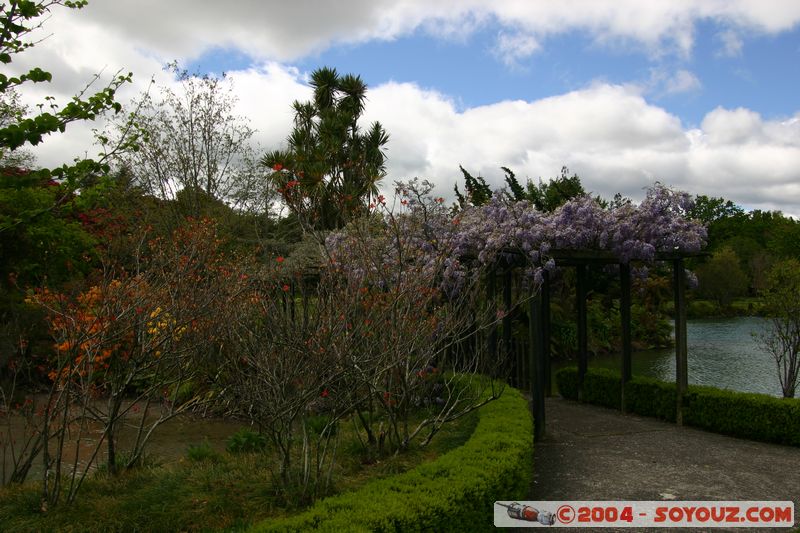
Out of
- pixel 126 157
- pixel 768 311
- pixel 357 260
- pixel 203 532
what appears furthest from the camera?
pixel 126 157

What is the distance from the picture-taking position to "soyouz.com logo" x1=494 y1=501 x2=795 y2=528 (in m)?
5.37

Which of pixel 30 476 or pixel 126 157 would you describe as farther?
pixel 126 157

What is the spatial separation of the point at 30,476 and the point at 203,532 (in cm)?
459

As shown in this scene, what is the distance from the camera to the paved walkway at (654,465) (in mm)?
6234

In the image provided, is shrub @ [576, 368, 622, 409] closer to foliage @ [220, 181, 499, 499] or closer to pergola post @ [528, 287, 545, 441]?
pergola post @ [528, 287, 545, 441]

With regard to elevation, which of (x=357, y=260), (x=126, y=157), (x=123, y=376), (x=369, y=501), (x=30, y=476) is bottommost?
(x=30, y=476)

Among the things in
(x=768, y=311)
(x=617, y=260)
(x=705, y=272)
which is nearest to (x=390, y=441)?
(x=617, y=260)

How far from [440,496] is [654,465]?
3.83 meters

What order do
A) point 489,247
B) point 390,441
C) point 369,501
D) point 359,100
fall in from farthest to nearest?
point 359,100 < point 489,247 < point 390,441 < point 369,501

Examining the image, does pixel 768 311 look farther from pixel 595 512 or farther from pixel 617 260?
pixel 595 512

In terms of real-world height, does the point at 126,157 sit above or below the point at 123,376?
above

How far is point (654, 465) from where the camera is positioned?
7.21 metres

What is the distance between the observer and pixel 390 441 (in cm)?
670

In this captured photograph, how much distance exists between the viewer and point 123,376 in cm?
622
